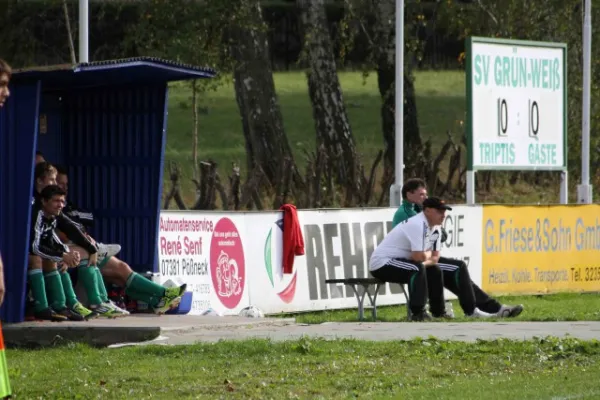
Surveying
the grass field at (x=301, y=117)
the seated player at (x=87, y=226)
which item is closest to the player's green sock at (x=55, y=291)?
the seated player at (x=87, y=226)

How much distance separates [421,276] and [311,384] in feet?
21.8

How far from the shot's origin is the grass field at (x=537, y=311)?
17.6 metres

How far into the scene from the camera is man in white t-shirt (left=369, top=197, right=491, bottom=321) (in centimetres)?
1736

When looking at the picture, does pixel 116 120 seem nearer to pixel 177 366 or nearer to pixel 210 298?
pixel 210 298

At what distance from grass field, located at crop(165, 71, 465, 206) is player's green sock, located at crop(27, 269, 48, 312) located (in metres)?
35.4

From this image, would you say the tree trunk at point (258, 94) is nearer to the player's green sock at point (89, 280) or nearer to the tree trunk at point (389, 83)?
the tree trunk at point (389, 83)

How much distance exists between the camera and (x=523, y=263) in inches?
955

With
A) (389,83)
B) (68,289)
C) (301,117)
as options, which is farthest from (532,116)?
(301,117)

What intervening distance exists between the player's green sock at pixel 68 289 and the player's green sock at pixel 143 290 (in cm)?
116

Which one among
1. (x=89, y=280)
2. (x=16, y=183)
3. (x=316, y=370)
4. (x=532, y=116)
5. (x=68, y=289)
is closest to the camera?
(x=316, y=370)

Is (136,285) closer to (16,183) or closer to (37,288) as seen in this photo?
(37,288)

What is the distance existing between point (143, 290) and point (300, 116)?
51116 millimetres

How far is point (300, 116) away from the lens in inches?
2635

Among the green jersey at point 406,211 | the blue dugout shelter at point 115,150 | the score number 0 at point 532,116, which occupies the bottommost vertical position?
the green jersey at point 406,211
